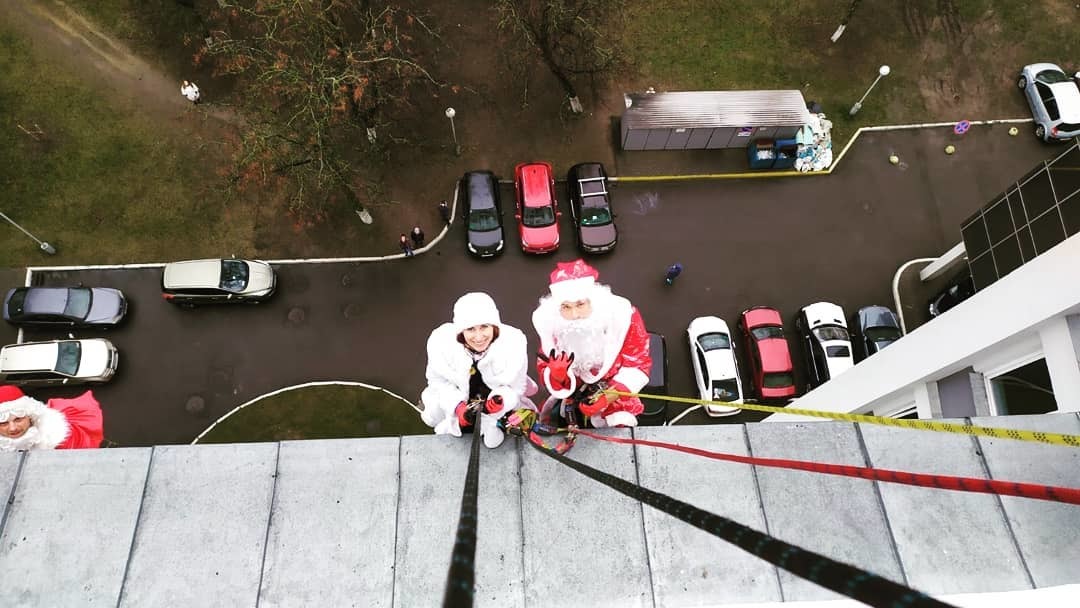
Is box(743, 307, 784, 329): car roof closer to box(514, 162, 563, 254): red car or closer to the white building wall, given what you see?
the white building wall

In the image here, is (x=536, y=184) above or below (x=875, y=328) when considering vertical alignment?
above

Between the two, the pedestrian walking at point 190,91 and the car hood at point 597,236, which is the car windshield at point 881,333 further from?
the pedestrian walking at point 190,91

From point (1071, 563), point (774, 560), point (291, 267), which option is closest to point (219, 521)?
point (774, 560)

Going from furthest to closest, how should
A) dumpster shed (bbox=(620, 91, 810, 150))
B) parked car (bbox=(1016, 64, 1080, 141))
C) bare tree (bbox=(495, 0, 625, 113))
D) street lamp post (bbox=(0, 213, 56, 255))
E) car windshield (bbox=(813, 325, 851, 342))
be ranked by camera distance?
1. parked car (bbox=(1016, 64, 1080, 141))
2. bare tree (bbox=(495, 0, 625, 113))
3. dumpster shed (bbox=(620, 91, 810, 150))
4. street lamp post (bbox=(0, 213, 56, 255))
5. car windshield (bbox=(813, 325, 851, 342))

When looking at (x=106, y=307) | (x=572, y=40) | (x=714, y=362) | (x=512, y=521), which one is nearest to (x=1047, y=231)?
(x=714, y=362)

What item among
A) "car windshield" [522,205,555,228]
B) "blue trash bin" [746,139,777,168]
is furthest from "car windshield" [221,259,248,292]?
"blue trash bin" [746,139,777,168]

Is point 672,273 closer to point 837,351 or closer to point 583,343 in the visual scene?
point 837,351
